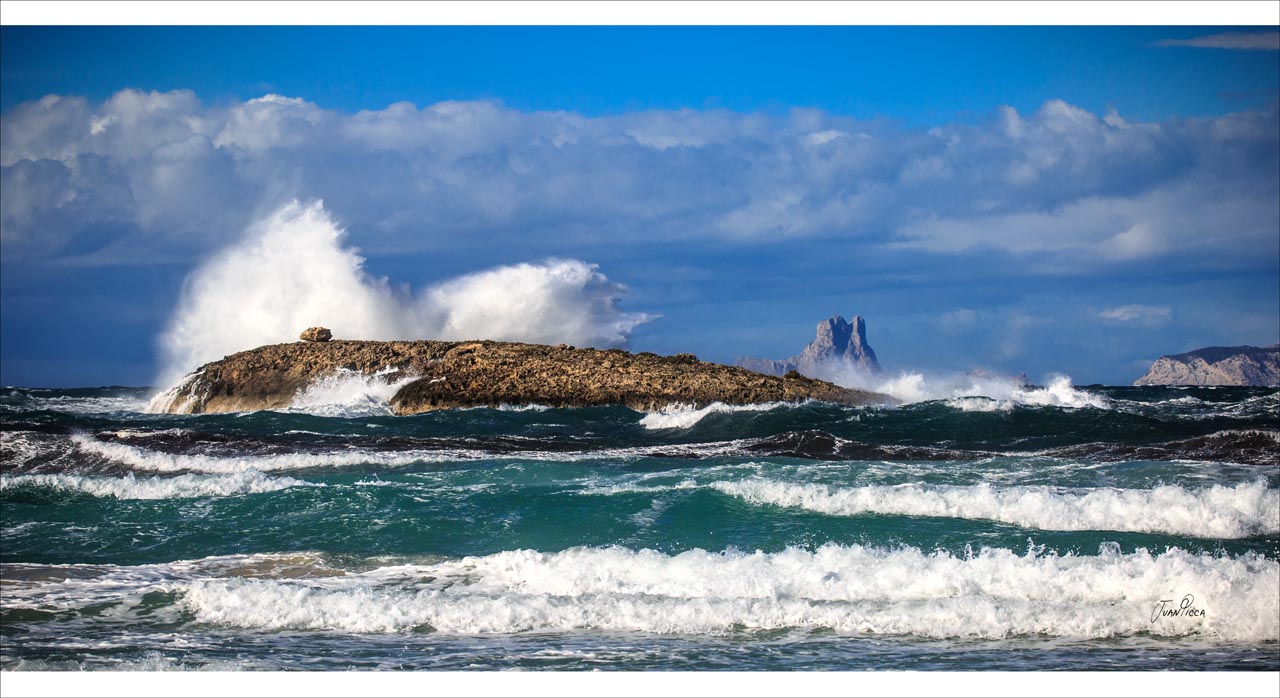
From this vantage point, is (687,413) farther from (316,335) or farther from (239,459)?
(316,335)

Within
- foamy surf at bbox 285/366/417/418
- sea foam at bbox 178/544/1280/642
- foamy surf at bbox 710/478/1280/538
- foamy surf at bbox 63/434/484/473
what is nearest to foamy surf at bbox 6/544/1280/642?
sea foam at bbox 178/544/1280/642

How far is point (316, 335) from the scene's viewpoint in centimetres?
1834

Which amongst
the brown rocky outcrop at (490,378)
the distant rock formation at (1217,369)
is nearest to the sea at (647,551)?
the distant rock formation at (1217,369)

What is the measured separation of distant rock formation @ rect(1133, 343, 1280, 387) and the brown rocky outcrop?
4649mm

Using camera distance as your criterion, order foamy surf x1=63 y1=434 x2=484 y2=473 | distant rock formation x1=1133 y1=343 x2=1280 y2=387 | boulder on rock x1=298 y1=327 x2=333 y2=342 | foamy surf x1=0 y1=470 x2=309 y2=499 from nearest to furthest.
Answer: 1. foamy surf x1=0 y1=470 x2=309 y2=499
2. foamy surf x1=63 y1=434 x2=484 y2=473
3. distant rock formation x1=1133 y1=343 x2=1280 y2=387
4. boulder on rock x1=298 y1=327 x2=333 y2=342

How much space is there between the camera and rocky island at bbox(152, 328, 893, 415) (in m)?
16.1

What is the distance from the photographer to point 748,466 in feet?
30.7

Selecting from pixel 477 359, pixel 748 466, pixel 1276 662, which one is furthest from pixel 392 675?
pixel 477 359

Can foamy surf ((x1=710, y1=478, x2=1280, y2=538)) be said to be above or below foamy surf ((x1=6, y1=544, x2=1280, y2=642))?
above

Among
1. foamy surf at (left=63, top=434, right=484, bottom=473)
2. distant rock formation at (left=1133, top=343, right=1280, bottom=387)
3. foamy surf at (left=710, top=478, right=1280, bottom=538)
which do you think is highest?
distant rock formation at (left=1133, top=343, right=1280, bottom=387)

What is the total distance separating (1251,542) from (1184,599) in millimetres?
2063

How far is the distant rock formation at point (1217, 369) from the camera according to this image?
1487 centimetres

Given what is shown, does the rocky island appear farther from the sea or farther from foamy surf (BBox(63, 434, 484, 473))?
foamy surf (BBox(63, 434, 484, 473))

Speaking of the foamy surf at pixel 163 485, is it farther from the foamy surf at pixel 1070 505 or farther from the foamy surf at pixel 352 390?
the foamy surf at pixel 352 390
